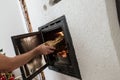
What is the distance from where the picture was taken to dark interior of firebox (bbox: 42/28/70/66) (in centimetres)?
158

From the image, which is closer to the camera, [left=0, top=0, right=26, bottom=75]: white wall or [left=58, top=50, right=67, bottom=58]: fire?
[left=58, top=50, right=67, bottom=58]: fire

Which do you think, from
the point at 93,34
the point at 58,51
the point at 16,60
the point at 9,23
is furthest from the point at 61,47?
the point at 9,23

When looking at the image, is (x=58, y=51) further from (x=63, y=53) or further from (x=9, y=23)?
(x=9, y=23)

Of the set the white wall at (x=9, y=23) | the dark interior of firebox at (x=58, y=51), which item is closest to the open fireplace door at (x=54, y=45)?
the dark interior of firebox at (x=58, y=51)

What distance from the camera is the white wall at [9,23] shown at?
9.39 feet

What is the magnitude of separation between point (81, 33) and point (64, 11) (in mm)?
234

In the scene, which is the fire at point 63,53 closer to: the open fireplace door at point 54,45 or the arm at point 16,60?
the open fireplace door at point 54,45

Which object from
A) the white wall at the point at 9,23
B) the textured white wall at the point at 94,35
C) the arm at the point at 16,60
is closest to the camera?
the textured white wall at the point at 94,35

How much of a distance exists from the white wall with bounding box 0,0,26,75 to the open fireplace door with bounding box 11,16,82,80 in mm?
1230

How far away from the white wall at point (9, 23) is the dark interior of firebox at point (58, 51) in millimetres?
1240

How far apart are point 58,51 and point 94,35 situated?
1.99 feet

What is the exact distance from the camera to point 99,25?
106 centimetres

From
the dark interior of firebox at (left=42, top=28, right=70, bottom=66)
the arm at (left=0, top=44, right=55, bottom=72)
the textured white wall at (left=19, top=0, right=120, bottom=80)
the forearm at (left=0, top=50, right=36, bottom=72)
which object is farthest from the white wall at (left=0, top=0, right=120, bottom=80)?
the forearm at (left=0, top=50, right=36, bottom=72)

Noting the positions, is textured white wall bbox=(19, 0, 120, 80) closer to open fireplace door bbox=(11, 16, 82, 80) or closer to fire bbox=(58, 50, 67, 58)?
open fireplace door bbox=(11, 16, 82, 80)
